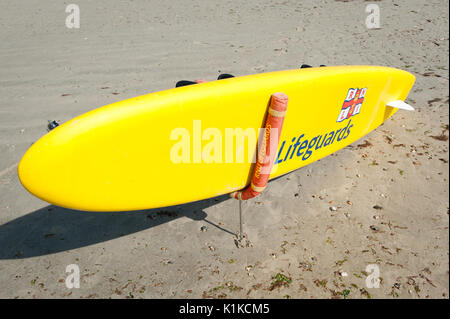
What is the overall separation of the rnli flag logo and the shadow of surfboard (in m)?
1.61

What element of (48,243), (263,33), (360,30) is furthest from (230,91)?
(360,30)

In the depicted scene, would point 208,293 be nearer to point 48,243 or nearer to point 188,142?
point 188,142

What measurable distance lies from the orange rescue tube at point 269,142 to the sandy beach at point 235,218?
735mm

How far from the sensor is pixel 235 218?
10.5 ft

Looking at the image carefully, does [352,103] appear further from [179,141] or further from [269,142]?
[179,141]

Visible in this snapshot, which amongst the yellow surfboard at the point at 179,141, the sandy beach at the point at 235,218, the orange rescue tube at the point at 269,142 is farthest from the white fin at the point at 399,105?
the orange rescue tube at the point at 269,142

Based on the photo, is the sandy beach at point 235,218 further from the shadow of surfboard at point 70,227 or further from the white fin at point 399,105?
the white fin at point 399,105

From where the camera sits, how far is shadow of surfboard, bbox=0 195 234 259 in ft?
9.50

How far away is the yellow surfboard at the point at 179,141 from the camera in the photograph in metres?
1.91

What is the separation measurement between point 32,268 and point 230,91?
7.76 feet

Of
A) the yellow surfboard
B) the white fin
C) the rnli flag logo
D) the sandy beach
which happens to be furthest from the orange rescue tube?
the white fin

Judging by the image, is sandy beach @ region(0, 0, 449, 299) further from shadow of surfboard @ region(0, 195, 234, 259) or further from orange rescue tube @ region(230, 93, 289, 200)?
orange rescue tube @ region(230, 93, 289, 200)

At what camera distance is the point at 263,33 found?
310 inches

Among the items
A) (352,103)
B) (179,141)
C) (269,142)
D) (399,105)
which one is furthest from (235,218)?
(399,105)
